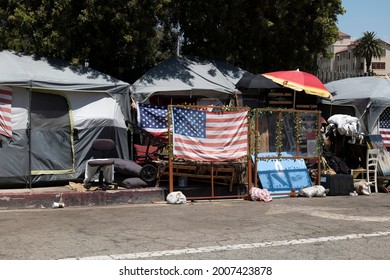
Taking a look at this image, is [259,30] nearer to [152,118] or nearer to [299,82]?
[299,82]

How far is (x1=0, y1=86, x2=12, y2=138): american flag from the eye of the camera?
10914 mm

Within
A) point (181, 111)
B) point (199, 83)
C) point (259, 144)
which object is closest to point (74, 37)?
point (199, 83)

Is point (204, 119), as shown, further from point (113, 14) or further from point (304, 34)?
point (304, 34)

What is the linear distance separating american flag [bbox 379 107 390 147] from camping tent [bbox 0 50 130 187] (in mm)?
8829

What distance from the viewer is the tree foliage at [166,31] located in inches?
515

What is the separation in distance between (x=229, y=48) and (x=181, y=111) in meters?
6.02

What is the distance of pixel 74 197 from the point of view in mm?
10344

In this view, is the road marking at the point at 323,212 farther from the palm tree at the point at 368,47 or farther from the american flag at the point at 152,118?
the palm tree at the point at 368,47

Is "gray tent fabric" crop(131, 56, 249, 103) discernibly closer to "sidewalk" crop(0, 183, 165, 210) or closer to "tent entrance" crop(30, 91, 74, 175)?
"tent entrance" crop(30, 91, 74, 175)

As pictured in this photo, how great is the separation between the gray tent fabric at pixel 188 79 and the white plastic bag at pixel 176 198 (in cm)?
343

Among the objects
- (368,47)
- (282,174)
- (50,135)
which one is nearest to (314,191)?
(282,174)

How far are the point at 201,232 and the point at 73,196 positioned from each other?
3989 mm

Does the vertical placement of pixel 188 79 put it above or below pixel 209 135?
above

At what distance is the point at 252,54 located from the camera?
16500 millimetres
